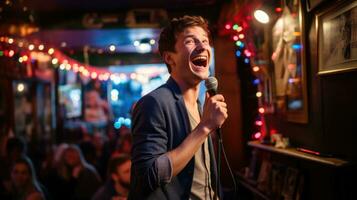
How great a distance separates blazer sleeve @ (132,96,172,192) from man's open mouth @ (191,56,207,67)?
22cm

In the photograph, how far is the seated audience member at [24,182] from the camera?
3.82 m

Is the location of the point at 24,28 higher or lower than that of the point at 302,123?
higher

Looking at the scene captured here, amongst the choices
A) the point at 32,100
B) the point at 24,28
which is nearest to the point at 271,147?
the point at 24,28

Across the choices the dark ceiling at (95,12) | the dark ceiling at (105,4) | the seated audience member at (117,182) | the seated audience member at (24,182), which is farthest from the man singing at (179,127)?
the dark ceiling at (105,4)

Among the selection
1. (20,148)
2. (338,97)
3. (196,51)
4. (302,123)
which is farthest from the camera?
(20,148)

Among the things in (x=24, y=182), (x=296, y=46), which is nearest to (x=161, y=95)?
(x=296, y=46)

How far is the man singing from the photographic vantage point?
1.32 m

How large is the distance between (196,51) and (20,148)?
3953 mm

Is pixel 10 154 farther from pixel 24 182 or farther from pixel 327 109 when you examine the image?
pixel 327 109

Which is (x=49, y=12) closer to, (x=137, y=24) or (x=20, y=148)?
(x=137, y=24)

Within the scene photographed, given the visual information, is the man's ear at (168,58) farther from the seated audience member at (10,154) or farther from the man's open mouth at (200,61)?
the seated audience member at (10,154)

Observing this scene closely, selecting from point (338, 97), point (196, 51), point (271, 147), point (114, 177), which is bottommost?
point (114, 177)

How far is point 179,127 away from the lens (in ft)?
4.68

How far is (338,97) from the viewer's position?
2.04 m
